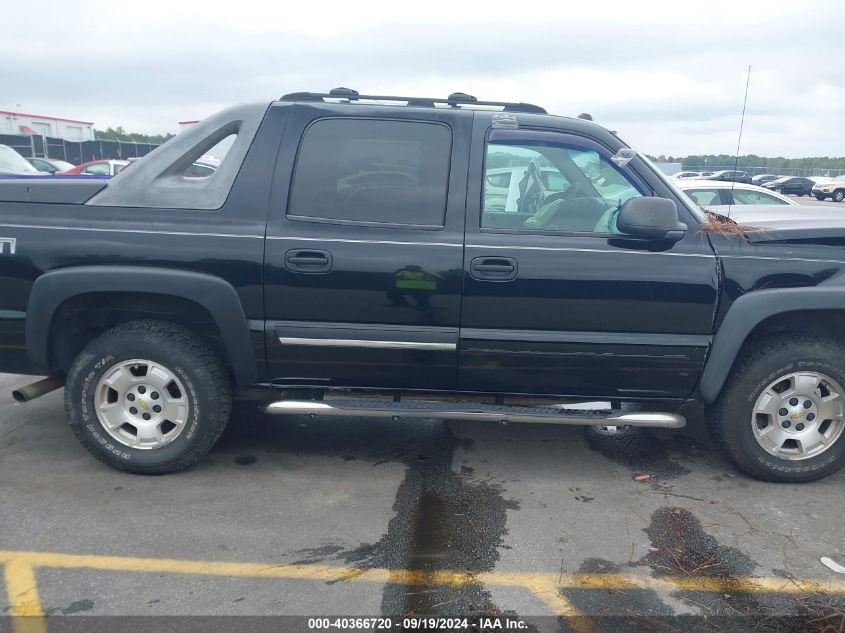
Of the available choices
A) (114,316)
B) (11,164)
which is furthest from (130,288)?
(11,164)

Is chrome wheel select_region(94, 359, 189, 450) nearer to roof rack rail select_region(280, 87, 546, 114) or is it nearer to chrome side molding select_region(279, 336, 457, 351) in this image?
chrome side molding select_region(279, 336, 457, 351)

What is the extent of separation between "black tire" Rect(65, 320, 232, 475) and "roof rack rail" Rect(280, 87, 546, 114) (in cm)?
143

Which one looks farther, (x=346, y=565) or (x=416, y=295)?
(x=416, y=295)

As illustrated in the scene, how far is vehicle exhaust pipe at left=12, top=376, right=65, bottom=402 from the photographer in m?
3.65

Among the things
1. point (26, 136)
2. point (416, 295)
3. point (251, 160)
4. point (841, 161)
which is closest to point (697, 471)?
point (416, 295)

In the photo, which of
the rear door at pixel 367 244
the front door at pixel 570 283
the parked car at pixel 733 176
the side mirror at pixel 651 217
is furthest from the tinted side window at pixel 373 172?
the parked car at pixel 733 176

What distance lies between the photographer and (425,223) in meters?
3.54

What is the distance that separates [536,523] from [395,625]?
102 cm

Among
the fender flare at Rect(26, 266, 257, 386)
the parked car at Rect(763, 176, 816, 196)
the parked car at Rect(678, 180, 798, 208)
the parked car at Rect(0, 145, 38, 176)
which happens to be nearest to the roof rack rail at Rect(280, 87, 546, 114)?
the fender flare at Rect(26, 266, 257, 386)

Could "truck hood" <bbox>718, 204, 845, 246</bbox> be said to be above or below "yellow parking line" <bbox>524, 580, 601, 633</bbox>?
above

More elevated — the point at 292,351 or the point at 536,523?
the point at 292,351

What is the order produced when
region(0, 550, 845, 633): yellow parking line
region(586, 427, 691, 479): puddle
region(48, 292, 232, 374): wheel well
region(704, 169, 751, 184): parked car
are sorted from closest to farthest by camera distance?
region(0, 550, 845, 633): yellow parking line → region(48, 292, 232, 374): wheel well → region(586, 427, 691, 479): puddle → region(704, 169, 751, 184): parked car

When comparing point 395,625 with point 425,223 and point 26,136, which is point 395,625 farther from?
point 26,136

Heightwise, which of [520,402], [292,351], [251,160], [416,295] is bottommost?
[520,402]
